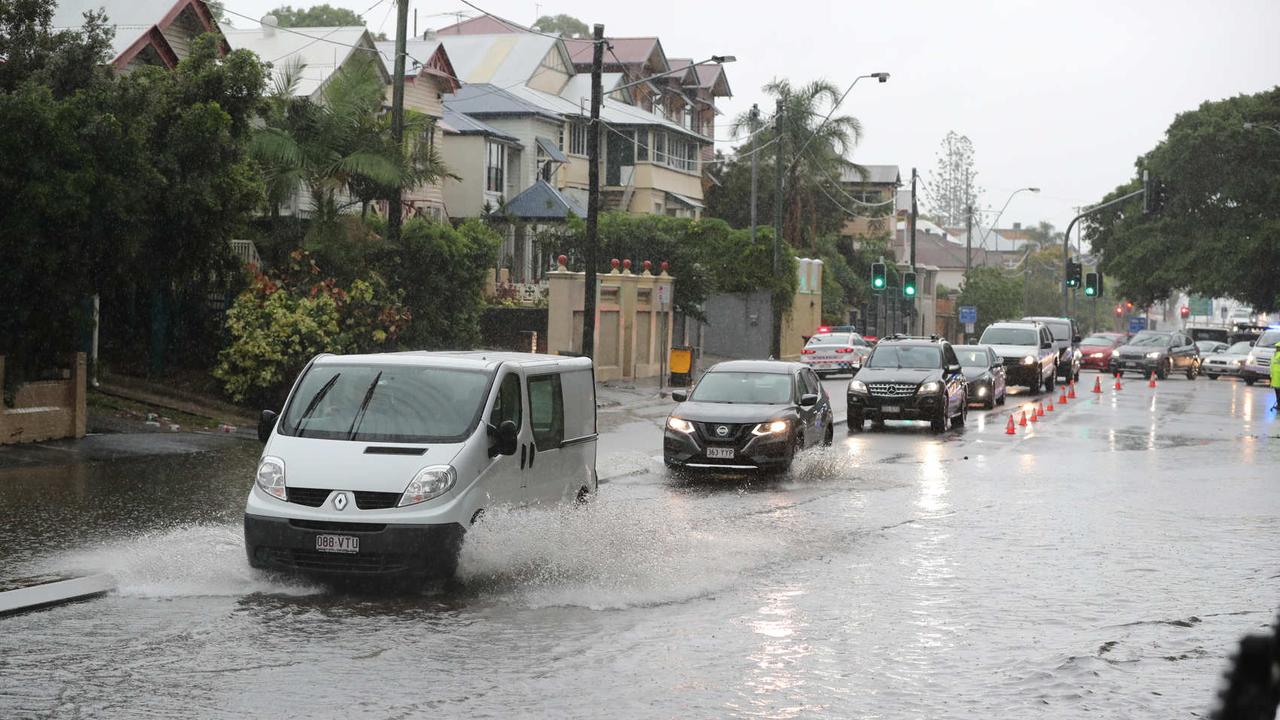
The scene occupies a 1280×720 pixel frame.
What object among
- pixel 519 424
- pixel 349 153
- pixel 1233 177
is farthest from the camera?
pixel 1233 177

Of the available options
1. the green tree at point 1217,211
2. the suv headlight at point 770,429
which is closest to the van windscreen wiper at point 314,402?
the suv headlight at point 770,429

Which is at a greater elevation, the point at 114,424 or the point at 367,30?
the point at 367,30

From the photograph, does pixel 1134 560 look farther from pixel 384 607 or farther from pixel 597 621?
pixel 384 607

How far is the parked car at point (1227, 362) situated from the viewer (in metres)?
55.4

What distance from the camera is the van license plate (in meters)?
10.3

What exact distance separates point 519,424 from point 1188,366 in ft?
160

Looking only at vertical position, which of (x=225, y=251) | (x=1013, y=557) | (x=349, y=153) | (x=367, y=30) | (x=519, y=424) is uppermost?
(x=367, y=30)

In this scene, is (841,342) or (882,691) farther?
(841,342)

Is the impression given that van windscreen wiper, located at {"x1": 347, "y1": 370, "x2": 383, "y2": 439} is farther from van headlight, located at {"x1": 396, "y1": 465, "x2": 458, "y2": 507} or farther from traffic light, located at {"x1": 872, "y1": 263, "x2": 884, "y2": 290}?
traffic light, located at {"x1": 872, "y1": 263, "x2": 884, "y2": 290}

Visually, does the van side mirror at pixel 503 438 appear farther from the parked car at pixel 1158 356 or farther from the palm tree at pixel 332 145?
the parked car at pixel 1158 356

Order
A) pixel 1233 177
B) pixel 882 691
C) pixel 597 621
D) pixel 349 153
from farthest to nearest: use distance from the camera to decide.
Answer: pixel 1233 177
pixel 349 153
pixel 597 621
pixel 882 691

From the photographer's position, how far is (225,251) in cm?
2275

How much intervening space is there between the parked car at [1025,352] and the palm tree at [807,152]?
25067 millimetres

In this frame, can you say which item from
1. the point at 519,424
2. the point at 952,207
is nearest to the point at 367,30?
the point at 519,424
